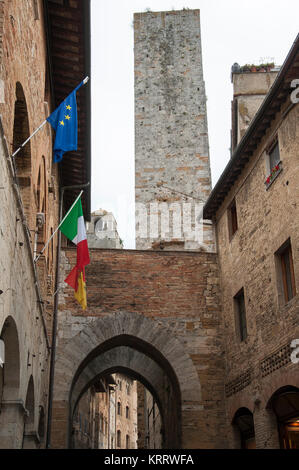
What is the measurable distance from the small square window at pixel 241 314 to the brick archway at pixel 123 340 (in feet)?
4.72

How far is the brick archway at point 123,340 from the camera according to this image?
13014mm

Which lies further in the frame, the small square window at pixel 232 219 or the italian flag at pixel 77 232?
the small square window at pixel 232 219

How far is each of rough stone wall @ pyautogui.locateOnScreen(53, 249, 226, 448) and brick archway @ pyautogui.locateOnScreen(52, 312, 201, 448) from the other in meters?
0.02

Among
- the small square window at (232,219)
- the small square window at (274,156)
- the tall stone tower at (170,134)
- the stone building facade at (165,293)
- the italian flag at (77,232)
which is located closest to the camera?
the stone building facade at (165,293)

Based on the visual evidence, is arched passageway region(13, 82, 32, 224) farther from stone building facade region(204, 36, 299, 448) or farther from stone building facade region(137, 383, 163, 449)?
stone building facade region(137, 383, 163, 449)

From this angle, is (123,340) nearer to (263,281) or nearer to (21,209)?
(263,281)

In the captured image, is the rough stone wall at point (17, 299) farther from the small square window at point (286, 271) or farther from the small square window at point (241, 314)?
the small square window at point (241, 314)

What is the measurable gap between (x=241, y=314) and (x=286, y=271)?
2.53 metres

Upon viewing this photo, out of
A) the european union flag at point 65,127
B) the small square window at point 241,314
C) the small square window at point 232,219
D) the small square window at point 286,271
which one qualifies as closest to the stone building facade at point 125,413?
the small square window at point 232,219

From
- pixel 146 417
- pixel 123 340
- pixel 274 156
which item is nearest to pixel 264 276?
pixel 274 156

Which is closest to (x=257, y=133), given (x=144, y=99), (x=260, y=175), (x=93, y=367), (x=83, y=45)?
(x=260, y=175)

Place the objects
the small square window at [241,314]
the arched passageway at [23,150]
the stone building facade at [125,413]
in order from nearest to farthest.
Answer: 1. the arched passageway at [23,150]
2. the small square window at [241,314]
3. the stone building facade at [125,413]

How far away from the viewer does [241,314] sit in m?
12.9

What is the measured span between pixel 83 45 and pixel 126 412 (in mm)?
33293
